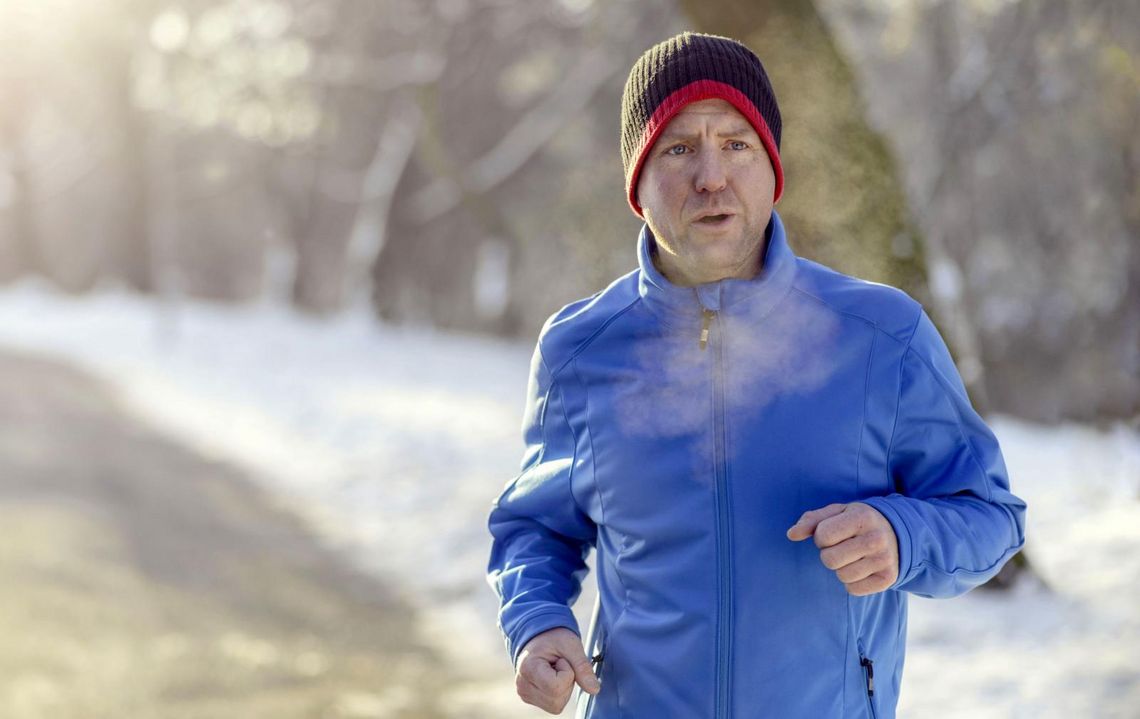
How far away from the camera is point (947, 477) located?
7.04 feet

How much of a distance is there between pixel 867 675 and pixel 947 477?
0.35m

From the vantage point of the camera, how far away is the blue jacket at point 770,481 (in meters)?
2.13

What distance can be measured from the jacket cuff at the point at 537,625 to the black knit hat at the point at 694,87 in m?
0.77

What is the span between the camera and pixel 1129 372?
8.38 metres

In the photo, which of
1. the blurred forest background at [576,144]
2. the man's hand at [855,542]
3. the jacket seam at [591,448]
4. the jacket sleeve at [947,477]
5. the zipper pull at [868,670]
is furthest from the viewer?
the blurred forest background at [576,144]

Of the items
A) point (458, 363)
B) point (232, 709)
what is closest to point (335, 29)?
point (458, 363)

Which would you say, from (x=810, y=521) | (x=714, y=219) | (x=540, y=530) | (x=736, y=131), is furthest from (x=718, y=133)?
(x=540, y=530)

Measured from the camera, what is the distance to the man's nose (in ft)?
7.16

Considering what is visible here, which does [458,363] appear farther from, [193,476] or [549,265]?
[193,476]

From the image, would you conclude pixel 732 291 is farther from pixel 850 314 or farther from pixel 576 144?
pixel 576 144

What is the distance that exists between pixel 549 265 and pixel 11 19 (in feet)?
49.1

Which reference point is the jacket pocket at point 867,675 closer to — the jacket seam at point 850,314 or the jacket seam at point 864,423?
the jacket seam at point 864,423

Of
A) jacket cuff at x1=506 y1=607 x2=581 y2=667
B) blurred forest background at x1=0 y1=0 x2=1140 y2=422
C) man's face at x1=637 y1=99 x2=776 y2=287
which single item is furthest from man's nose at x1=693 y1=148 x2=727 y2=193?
blurred forest background at x1=0 y1=0 x2=1140 y2=422

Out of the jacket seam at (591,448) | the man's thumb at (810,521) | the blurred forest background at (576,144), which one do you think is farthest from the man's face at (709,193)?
the blurred forest background at (576,144)
